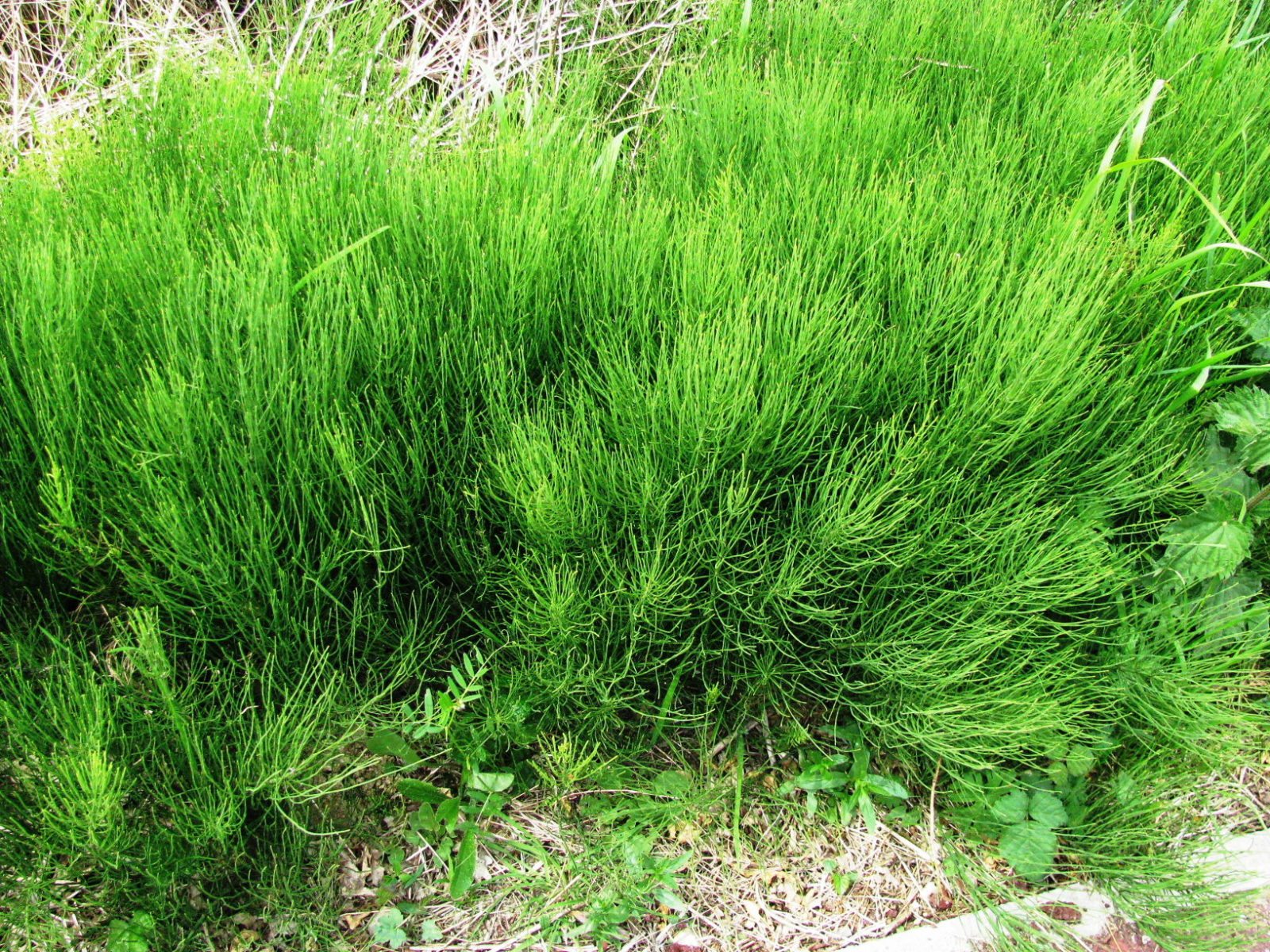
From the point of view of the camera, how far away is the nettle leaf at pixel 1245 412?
1.77 meters

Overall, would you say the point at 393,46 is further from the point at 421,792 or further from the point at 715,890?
the point at 715,890

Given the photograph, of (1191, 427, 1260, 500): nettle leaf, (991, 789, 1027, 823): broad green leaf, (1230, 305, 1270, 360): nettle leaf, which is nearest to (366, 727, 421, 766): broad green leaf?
(991, 789, 1027, 823): broad green leaf

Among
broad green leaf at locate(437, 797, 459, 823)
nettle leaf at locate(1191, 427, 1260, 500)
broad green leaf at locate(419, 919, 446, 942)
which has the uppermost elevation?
nettle leaf at locate(1191, 427, 1260, 500)

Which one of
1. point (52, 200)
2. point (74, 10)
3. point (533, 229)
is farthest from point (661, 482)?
point (74, 10)

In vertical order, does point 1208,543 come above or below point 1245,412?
below

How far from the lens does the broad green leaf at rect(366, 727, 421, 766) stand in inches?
63.1

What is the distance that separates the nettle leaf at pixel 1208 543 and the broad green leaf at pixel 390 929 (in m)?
1.56

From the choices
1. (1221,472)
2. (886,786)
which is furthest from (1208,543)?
(886,786)

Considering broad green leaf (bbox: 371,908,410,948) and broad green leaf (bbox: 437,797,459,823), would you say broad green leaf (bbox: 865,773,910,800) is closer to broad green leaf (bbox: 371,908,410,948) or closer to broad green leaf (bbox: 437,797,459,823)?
broad green leaf (bbox: 437,797,459,823)

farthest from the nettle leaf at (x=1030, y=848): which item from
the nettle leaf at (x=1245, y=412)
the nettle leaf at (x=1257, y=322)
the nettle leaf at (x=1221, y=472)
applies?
the nettle leaf at (x=1257, y=322)

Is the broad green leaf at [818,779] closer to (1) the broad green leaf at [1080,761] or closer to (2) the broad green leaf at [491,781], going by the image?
(1) the broad green leaf at [1080,761]

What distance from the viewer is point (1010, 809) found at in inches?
67.1

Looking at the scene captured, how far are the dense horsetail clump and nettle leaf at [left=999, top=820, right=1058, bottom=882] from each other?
0.34 ft

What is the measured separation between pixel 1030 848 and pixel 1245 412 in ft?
3.21
